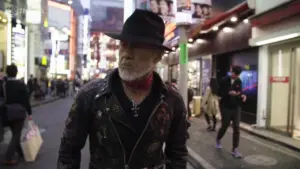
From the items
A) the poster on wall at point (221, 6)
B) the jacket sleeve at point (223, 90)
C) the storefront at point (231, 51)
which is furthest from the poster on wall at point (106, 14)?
the jacket sleeve at point (223, 90)

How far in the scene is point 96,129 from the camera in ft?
6.45

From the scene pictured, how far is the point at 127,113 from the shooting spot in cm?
195

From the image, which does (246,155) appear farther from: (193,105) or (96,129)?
(193,105)

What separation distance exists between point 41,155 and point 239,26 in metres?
8.41

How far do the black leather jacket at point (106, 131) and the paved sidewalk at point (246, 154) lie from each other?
14.1 feet

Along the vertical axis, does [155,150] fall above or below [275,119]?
above

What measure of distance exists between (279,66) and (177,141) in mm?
8667

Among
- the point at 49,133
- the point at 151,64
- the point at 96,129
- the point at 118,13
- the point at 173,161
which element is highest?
the point at 118,13

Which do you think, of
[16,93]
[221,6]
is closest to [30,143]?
[16,93]

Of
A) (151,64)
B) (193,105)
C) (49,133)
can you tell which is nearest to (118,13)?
(193,105)

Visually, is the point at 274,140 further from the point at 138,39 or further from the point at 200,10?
the point at 138,39

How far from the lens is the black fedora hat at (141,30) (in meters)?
1.91

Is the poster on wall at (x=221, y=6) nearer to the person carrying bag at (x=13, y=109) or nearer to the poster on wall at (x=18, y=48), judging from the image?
the person carrying bag at (x=13, y=109)

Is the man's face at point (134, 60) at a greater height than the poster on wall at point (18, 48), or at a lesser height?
lesser
